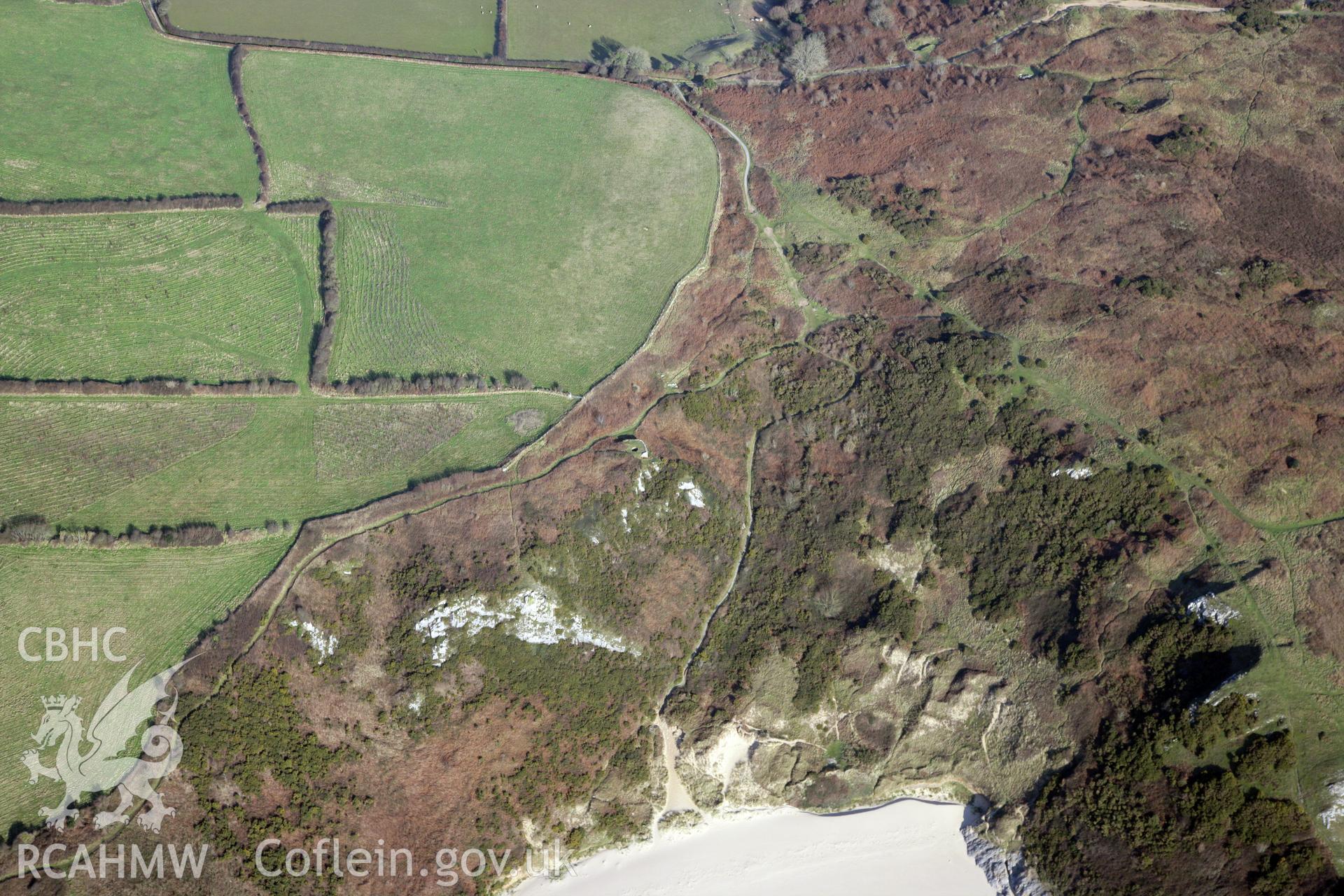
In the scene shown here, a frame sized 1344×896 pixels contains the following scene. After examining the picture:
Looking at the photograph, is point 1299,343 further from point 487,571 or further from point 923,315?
point 487,571

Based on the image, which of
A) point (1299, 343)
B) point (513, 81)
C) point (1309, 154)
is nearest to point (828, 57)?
point (513, 81)

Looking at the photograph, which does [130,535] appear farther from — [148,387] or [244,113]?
[244,113]

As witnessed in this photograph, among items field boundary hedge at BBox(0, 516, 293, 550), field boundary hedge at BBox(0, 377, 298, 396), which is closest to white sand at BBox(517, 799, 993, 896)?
field boundary hedge at BBox(0, 516, 293, 550)

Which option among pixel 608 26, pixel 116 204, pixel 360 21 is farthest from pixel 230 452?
pixel 608 26

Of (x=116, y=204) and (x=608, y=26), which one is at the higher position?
(x=608, y=26)

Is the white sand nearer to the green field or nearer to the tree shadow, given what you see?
the tree shadow

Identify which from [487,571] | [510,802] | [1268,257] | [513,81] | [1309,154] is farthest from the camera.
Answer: [513,81]
